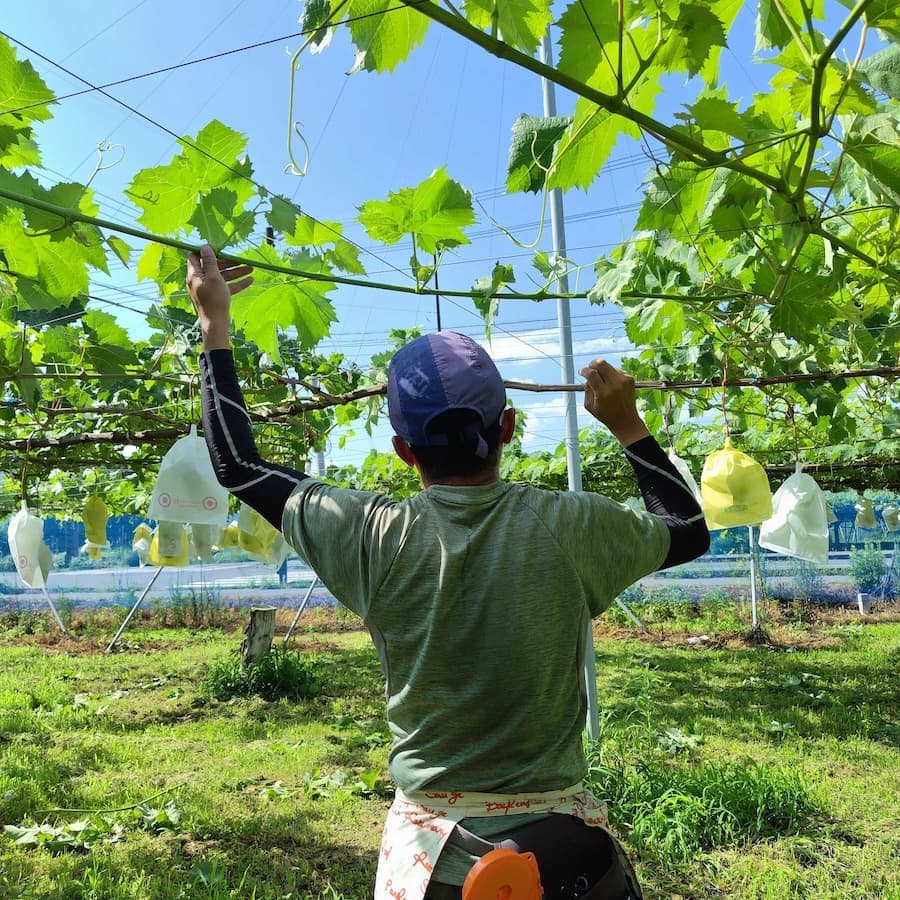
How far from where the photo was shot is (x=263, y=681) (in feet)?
22.6

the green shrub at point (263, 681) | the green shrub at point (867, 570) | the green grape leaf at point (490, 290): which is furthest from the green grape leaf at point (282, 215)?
the green shrub at point (867, 570)

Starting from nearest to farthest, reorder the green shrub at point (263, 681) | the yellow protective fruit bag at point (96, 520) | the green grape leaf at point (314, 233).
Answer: the green grape leaf at point (314, 233) < the yellow protective fruit bag at point (96, 520) < the green shrub at point (263, 681)

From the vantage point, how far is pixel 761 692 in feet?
21.8

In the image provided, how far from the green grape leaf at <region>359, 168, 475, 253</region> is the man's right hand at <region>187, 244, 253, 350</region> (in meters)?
0.68

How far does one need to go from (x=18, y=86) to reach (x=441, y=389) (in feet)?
3.65

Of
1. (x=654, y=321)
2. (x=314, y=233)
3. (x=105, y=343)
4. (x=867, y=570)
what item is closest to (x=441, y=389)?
(x=314, y=233)

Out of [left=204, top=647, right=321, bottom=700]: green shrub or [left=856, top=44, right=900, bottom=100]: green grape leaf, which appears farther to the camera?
[left=204, top=647, right=321, bottom=700]: green shrub

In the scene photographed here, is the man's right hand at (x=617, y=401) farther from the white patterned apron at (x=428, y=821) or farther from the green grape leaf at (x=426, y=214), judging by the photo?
the green grape leaf at (x=426, y=214)

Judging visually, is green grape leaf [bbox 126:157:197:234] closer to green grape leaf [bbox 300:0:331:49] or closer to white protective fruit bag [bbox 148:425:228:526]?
white protective fruit bag [bbox 148:425:228:526]

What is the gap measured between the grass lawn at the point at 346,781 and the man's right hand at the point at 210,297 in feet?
8.57

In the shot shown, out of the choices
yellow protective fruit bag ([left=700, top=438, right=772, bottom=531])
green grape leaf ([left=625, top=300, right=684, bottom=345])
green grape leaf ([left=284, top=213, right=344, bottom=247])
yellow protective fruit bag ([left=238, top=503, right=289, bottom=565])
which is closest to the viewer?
green grape leaf ([left=284, top=213, right=344, bottom=247])

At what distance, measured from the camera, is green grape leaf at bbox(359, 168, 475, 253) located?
1.81 meters

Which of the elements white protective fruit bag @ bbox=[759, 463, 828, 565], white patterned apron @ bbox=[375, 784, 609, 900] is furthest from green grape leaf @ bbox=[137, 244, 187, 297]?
white protective fruit bag @ bbox=[759, 463, 828, 565]

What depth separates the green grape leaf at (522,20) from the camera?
41.5 inches
